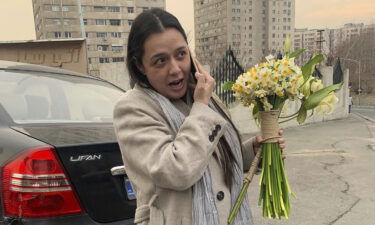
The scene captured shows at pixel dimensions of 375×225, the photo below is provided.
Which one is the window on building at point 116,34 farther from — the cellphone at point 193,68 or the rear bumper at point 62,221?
the cellphone at point 193,68

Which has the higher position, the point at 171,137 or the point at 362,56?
the point at 362,56

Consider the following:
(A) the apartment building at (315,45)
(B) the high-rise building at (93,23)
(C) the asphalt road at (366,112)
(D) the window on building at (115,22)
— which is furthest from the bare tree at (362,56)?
(D) the window on building at (115,22)

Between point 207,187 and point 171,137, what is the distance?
9.1 inches

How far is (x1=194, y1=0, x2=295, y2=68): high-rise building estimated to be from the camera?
352ft

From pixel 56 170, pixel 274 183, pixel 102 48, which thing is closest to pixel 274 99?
pixel 274 183

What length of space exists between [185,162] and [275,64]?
70 cm

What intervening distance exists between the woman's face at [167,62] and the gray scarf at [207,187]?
0.05m

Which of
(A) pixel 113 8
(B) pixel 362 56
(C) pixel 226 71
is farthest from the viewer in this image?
(A) pixel 113 8

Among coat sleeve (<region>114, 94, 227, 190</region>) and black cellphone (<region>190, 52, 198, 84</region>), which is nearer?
coat sleeve (<region>114, 94, 227, 190</region>)

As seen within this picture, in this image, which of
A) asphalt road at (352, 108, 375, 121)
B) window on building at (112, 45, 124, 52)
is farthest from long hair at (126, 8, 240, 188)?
window on building at (112, 45, 124, 52)

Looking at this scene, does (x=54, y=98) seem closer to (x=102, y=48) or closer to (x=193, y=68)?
(x=193, y=68)

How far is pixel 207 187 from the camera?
1.28 meters

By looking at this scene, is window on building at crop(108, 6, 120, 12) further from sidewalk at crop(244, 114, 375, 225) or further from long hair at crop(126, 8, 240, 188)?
long hair at crop(126, 8, 240, 188)

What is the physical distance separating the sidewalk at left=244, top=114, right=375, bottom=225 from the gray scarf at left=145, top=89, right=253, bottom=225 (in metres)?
2.47
